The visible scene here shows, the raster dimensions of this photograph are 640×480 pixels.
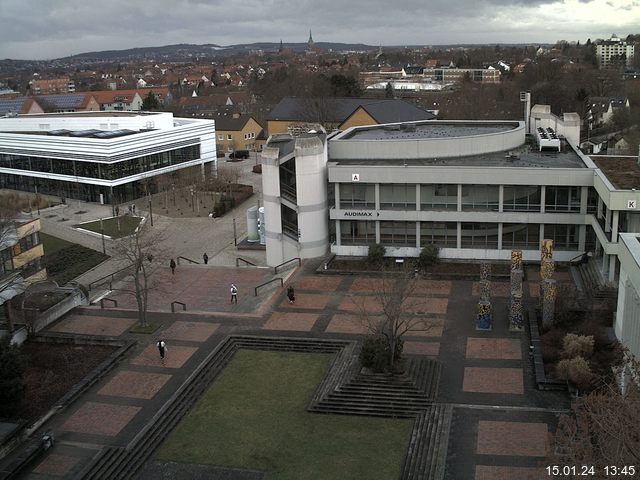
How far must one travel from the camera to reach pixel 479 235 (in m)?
41.0

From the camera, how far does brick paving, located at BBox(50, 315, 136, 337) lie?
33.3 m

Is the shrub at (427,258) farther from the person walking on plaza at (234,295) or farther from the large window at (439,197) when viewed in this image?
the person walking on plaza at (234,295)

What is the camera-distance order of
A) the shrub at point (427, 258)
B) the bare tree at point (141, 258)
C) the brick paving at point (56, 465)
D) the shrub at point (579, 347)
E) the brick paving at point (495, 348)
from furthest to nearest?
the shrub at point (427, 258)
the bare tree at point (141, 258)
the brick paving at point (495, 348)
the shrub at point (579, 347)
the brick paving at point (56, 465)

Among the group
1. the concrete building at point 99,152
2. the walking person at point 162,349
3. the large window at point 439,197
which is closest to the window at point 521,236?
the large window at point 439,197

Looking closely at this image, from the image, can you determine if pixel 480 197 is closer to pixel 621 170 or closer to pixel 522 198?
pixel 522 198

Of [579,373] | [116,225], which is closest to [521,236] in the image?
[579,373]

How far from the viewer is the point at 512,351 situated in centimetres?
2903

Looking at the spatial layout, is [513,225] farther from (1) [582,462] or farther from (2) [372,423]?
(1) [582,462]

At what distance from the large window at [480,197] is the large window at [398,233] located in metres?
3.33

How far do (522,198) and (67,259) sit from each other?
2975cm

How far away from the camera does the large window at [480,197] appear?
40.2m

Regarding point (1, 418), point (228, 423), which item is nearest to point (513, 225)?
point (228, 423)

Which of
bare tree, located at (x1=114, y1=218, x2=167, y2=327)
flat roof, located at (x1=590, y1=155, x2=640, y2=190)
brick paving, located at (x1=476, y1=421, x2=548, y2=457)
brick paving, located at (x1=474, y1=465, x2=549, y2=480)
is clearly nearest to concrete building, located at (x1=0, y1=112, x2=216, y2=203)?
bare tree, located at (x1=114, y1=218, x2=167, y2=327)

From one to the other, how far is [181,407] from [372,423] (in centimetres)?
696
